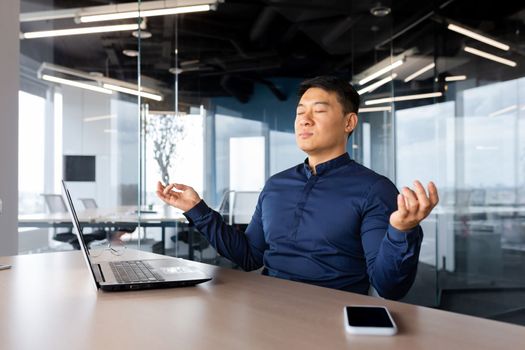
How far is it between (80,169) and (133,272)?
6295 millimetres

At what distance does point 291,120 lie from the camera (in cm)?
742

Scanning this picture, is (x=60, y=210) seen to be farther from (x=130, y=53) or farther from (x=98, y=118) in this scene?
(x=130, y=53)

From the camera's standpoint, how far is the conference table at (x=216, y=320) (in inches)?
33.1

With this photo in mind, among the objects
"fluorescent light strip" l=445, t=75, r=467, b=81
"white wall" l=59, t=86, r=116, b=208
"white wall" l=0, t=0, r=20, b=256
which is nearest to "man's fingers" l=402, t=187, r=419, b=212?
"white wall" l=0, t=0, r=20, b=256

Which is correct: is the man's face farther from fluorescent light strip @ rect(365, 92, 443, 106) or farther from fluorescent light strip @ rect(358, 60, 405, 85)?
fluorescent light strip @ rect(358, 60, 405, 85)

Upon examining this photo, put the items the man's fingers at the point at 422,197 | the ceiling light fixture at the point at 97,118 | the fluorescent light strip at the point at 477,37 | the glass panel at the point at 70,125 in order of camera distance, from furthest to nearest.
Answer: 1. the ceiling light fixture at the point at 97,118
2. the glass panel at the point at 70,125
3. the fluorescent light strip at the point at 477,37
4. the man's fingers at the point at 422,197

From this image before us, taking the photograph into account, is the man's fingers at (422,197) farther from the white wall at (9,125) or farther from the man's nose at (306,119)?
the white wall at (9,125)

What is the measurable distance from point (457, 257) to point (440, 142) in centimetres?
105

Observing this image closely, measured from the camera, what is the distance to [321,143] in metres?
1.73

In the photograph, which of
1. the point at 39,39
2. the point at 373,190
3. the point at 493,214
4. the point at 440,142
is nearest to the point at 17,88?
the point at 373,190

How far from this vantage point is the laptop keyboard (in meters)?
1.32

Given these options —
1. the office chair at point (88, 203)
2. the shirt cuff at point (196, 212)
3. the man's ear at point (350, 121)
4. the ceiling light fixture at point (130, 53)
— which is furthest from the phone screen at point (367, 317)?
the ceiling light fixture at point (130, 53)

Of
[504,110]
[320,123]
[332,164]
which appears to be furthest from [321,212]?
[504,110]

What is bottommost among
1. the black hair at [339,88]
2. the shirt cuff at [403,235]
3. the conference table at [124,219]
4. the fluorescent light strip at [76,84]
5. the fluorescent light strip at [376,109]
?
the conference table at [124,219]
